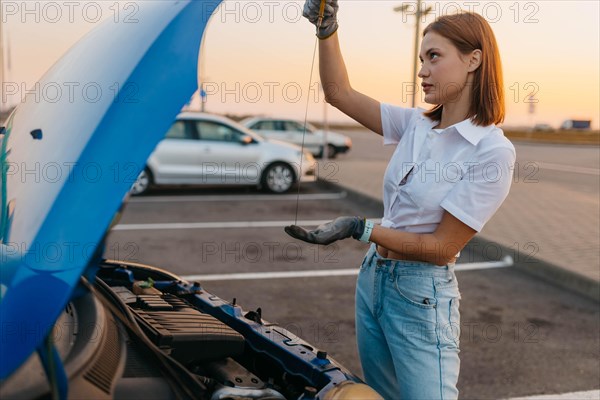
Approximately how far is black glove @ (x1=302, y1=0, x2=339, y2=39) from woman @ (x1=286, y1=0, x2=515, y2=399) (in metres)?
0.01

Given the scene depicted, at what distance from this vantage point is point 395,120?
2.36m

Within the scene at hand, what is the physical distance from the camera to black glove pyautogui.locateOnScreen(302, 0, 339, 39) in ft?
7.16

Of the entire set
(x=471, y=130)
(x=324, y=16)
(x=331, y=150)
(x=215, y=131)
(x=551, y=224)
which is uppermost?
(x=331, y=150)

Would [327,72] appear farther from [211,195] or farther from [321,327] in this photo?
[211,195]

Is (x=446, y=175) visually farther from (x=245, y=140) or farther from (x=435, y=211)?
(x=245, y=140)

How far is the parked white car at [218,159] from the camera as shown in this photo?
37.8 ft

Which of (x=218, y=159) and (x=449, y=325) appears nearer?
(x=449, y=325)

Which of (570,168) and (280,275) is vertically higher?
(570,168)

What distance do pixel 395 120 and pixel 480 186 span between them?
21.4 inches

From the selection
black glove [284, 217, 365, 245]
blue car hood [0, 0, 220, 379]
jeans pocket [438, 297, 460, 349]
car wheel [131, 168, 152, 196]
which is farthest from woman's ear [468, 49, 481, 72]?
car wheel [131, 168, 152, 196]

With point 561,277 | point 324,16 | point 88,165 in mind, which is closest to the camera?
point 88,165

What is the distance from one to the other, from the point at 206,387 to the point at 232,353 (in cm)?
35

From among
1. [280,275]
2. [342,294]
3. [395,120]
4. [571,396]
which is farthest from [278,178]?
[395,120]

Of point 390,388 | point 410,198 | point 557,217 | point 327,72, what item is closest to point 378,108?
point 327,72
